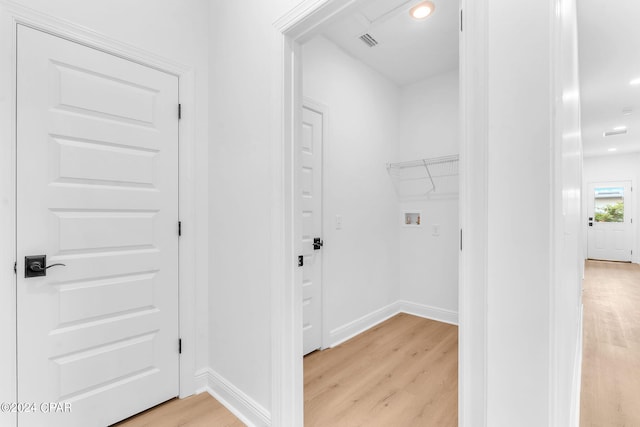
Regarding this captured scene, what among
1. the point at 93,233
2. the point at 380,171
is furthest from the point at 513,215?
the point at 380,171

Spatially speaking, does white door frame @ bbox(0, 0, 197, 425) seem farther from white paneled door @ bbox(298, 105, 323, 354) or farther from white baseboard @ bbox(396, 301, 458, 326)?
white baseboard @ bbox(396, 301, 458, 326)

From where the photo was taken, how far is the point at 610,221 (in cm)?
808

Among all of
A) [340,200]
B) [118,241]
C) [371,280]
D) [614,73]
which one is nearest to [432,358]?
[371,280]

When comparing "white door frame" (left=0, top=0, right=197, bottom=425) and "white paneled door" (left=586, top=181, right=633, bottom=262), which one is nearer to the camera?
"white door frame" (left=0, top=0, right=197, bottom=425)

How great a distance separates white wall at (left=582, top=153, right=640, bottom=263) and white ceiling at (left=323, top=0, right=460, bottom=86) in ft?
23.6

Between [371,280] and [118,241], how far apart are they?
2.42 meters

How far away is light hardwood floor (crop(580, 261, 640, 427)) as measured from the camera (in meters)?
1.90

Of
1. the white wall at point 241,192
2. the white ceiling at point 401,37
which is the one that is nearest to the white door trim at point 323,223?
the white ceiling at point 401,37

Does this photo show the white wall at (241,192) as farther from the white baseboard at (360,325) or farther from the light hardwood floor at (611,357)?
the light hardwood floor at (611,357)

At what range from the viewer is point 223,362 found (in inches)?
79.5

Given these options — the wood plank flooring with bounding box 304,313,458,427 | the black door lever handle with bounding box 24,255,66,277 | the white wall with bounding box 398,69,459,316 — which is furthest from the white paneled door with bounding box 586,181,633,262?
the black door lever handle with bounding box 24,255,66,277

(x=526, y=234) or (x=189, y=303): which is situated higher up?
(x=526, y=234)

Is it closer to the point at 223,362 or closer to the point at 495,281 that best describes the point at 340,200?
the point at 223,362

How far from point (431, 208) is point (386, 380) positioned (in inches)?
78.7
